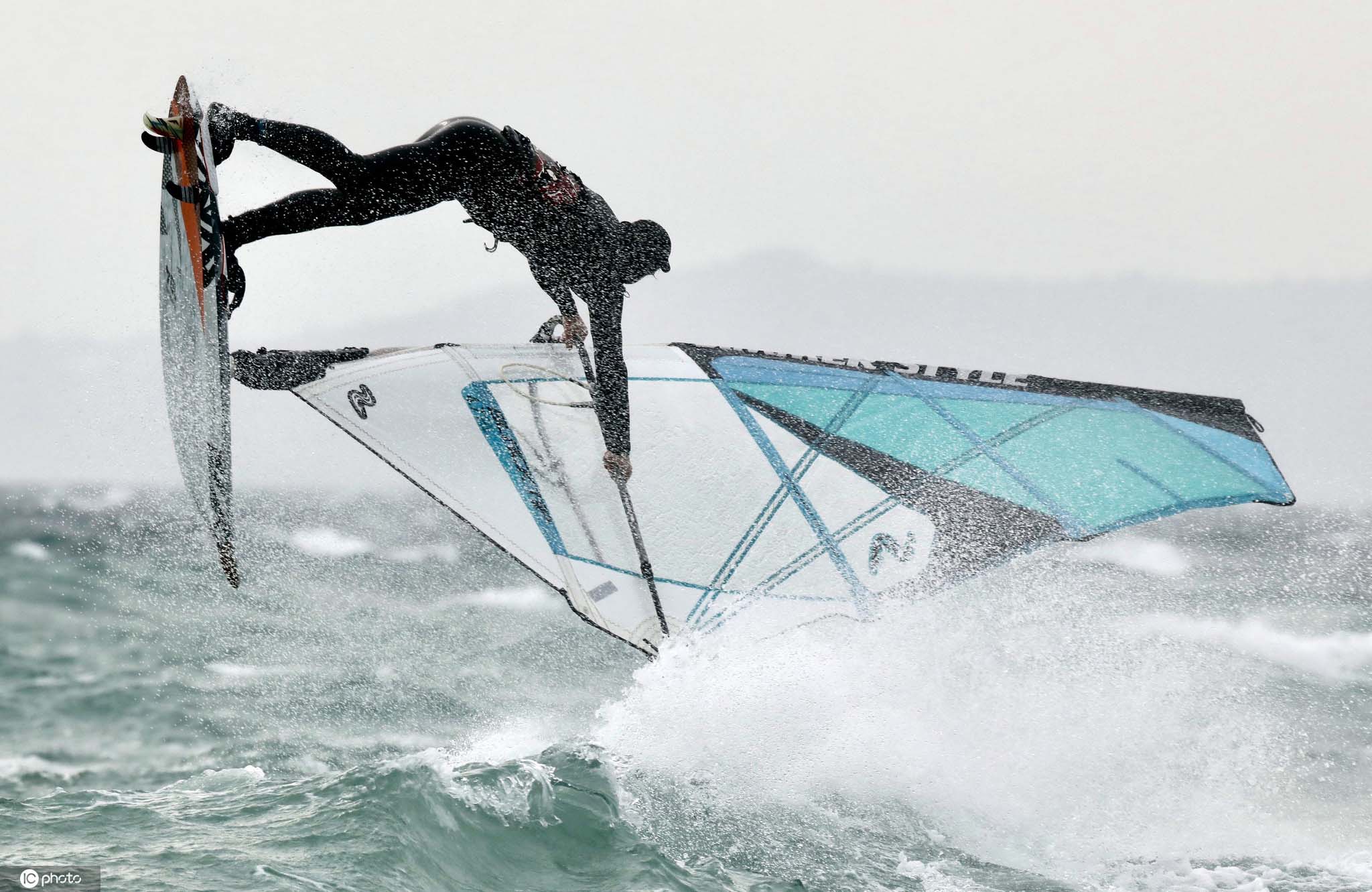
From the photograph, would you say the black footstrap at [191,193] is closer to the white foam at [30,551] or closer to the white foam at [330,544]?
the white foam at [330,544]

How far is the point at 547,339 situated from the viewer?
5.53 metres

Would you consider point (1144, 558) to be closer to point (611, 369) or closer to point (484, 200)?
point (611, 369)

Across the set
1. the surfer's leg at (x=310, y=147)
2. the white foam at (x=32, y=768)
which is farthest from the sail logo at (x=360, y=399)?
the white foam at (x=32, y=768)

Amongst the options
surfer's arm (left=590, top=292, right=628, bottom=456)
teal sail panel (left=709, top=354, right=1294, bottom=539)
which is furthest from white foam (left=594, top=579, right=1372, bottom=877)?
surfer's arm (left=590, top=292, right=628, bottom=456)

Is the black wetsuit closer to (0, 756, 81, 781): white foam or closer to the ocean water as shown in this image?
the ocean water

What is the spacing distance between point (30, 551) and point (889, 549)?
14580 millimetres

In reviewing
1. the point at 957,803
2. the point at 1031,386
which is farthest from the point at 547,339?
the point at 957,803

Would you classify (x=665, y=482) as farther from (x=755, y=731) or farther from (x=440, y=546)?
(x=440, y=546)

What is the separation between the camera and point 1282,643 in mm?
11914

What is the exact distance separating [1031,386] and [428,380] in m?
3.08

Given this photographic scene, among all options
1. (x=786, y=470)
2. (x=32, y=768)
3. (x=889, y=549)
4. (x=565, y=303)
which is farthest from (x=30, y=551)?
(x=889, y=549)

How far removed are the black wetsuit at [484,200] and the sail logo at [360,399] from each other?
963 mm

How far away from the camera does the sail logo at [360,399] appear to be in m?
5.02

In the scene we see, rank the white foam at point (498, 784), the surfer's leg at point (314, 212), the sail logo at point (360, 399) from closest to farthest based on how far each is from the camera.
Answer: the surfer's leg at point (314, 212), the white foam at point (498, 784), the sail logo at point (360, 399)
